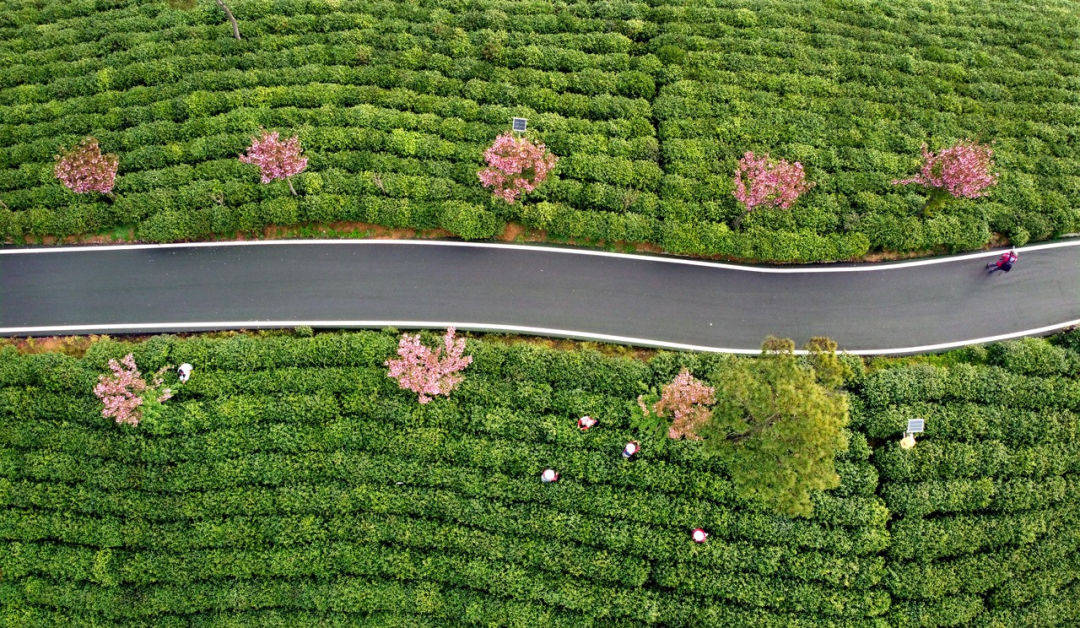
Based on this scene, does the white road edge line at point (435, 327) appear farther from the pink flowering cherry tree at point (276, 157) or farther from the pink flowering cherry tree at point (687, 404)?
the pink flowering cherry tree at point (276, 157)

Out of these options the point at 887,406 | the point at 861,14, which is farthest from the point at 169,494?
the point at 861,14

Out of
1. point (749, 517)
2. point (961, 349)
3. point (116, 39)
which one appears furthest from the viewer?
point (116, 39)

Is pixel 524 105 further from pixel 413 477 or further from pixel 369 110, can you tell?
pixel 413 477

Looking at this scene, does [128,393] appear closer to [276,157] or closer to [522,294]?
[276,157]

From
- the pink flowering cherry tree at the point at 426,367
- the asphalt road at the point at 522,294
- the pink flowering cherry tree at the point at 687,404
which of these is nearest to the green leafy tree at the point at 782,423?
the pink flowering cherry tree at the point at 687,404

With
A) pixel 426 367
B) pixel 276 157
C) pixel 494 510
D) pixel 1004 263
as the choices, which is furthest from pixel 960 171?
pixel 276 157

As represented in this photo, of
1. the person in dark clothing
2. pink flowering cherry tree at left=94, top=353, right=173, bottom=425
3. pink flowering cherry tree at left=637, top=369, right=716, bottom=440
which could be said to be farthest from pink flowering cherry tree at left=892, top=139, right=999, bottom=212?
pink flowering cherry tree at left=94, top=353, right=173, bottom=425

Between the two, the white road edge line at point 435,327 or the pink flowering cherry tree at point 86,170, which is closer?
the pink flowering cherry tree at point 86,170
